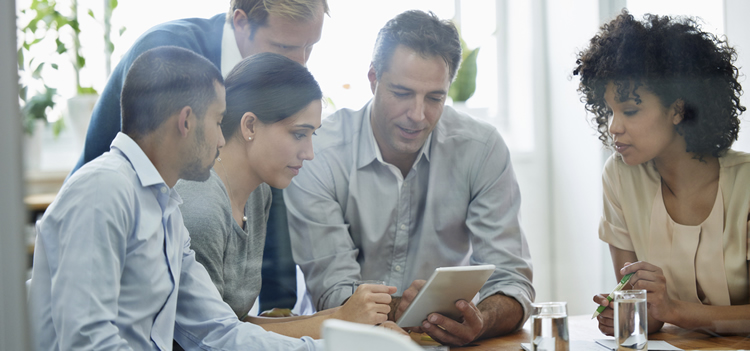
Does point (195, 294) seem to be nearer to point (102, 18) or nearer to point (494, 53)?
point (102, 18)

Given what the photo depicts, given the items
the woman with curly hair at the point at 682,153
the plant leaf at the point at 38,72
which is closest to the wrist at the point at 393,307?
the woman with curly hair at the point at 682,153

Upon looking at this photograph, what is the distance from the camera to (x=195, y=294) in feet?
3.69

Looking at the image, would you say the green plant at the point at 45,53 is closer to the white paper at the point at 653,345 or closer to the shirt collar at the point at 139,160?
the shirt collar at the point at 139,160

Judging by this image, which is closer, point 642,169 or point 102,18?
point 102,18

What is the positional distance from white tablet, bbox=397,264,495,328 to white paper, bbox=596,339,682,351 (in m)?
0.27

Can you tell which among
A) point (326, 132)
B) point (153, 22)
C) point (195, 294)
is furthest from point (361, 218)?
point (153, 22)

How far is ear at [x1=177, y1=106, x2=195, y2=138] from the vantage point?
3.43ft

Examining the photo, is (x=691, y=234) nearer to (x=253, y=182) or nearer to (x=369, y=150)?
(x=369, y=150)

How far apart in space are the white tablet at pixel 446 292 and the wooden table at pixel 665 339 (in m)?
0.05

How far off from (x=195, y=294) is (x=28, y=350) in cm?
35

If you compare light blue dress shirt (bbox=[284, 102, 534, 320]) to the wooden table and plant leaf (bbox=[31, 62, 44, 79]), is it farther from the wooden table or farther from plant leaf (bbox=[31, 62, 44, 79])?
plant leaf (bbox=[31, 62, 44, 79])

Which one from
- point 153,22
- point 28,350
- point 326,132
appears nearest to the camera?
point 28,350

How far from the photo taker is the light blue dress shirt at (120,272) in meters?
0.84

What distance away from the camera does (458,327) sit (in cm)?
128
